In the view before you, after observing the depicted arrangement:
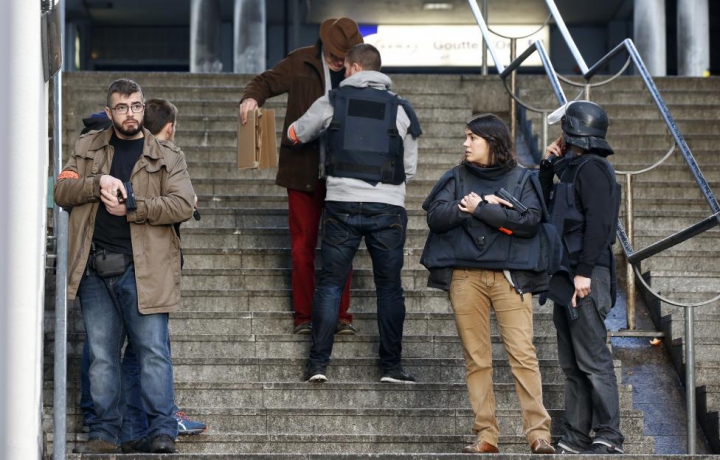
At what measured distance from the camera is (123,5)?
20.5m

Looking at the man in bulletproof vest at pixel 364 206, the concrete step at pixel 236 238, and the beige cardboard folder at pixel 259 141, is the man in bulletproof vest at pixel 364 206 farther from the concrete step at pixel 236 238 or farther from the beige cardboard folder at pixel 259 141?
the concrete step at pixel 236 238

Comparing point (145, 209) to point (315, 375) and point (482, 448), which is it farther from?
point (482, 448)

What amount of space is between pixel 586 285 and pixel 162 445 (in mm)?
1962

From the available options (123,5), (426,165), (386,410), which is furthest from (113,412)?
(123,5)

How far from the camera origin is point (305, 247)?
746 centimetres

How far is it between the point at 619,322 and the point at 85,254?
127 inches

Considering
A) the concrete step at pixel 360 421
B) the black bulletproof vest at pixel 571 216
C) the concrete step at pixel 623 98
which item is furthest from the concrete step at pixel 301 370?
the concrete step at pixel 623 98

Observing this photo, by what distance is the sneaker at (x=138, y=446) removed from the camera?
5.84 m

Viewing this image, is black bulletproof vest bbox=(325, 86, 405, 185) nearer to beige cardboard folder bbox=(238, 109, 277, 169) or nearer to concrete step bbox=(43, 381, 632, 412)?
beige cardboard folder bbox=(238, 109, 277, 169)

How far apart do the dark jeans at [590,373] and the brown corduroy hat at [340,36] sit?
202 centimetres

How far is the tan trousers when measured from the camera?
5.97 meters

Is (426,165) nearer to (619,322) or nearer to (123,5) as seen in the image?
(619,322)

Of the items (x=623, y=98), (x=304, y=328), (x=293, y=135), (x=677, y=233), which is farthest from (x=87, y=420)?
(x=623, y=98)

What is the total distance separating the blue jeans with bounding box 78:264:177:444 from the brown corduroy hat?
6.97ft
